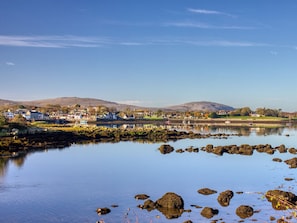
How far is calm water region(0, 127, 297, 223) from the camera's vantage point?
54.4 ft

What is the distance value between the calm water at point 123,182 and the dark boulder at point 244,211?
207 mm

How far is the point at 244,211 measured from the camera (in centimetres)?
1639

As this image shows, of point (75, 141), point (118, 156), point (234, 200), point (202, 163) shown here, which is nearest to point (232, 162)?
point (202, 163)

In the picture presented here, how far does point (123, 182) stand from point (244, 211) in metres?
9.26

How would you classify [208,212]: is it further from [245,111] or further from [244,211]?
[245,111]

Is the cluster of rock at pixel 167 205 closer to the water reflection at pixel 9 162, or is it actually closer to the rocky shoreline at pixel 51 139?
the water reflection at pixel 9 162

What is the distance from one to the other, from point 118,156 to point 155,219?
71.4 ft

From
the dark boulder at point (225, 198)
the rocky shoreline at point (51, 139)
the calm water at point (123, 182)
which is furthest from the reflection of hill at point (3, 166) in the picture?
the dark boulder at point (225, 198)

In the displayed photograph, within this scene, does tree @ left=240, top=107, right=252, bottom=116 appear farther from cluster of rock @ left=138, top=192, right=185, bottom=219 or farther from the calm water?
cluster of rock @ left=138, top=192, right=185, bottom=219

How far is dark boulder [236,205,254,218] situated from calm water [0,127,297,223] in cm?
21

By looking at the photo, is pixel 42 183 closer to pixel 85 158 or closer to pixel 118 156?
pixel 85 158

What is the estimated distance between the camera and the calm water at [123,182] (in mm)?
16594

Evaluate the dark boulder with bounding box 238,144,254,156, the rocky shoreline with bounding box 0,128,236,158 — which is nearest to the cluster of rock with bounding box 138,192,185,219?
the rocky shoreline with bounding box 0,128,236,158

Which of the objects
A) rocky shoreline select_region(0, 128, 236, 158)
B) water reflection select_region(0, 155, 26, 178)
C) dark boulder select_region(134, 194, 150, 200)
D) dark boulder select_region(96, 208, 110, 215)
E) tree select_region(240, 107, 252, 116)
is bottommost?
dark boulder select_region(96, 208, 110, 215)
